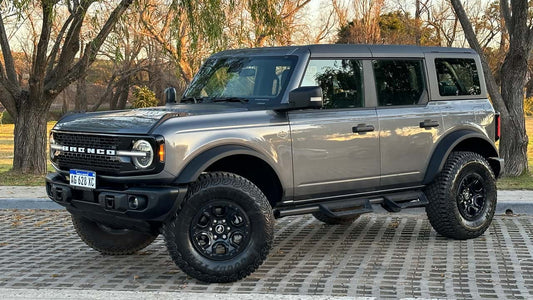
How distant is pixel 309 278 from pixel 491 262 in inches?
68.6

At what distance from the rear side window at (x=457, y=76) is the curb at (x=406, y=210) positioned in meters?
2.07

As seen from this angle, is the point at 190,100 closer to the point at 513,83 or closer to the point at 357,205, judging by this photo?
the point at 357,205

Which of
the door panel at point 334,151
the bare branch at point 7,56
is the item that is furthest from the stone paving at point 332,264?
the bare branch at point 7,56

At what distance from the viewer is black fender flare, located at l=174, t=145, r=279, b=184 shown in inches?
240

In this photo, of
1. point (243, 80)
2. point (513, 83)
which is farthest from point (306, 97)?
point (513, 83)

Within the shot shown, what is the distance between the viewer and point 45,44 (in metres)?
14.7

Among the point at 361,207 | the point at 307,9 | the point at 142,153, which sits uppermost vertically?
the point at 307,9

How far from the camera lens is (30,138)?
15.5 meters

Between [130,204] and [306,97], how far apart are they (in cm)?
169

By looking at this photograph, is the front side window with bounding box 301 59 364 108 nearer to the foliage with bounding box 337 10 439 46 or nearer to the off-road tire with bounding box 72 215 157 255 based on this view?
the off-road tire with bounding box 72 215 157 255

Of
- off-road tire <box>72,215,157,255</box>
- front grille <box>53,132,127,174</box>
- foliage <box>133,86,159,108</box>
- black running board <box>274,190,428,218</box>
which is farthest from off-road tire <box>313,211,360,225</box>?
foliage <box>133,86,159,108</box>

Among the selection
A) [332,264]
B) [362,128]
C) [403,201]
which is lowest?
[332,264]

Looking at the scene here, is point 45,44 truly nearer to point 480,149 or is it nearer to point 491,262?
point 480,149

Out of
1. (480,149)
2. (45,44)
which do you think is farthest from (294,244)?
(45,44)
